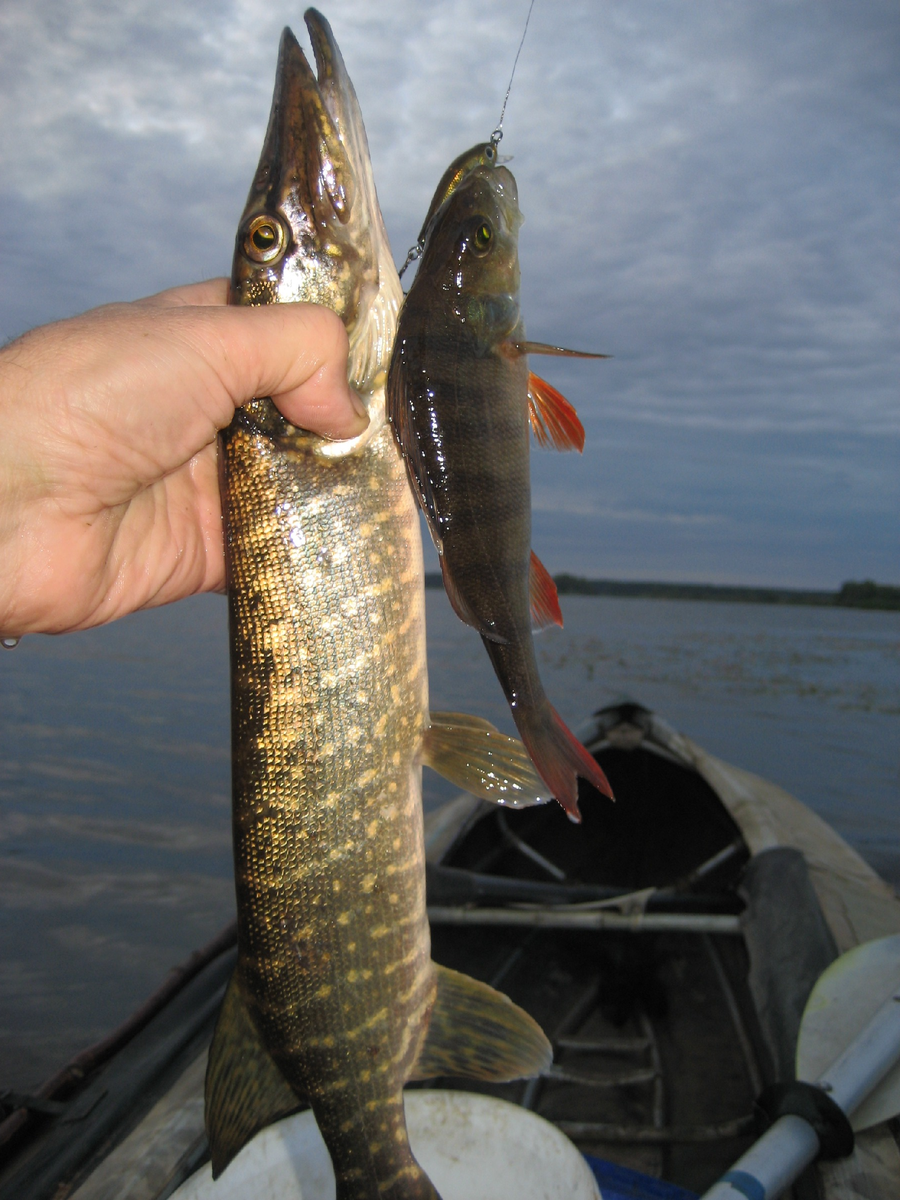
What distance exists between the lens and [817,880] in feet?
15.8

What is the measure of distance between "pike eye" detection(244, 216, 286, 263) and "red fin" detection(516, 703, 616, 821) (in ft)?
4.10

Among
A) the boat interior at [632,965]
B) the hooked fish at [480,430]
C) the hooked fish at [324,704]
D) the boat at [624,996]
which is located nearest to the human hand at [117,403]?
the hooked fish at [324,704]

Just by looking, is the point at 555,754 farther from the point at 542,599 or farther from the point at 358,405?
the point at 358,405

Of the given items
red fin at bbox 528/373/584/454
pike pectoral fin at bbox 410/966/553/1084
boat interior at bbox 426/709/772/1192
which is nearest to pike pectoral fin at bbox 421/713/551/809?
pike pectoral fin at bbox 410/966/553/1084

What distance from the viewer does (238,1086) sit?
1898 millimetres

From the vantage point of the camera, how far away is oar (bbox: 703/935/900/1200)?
241 cm

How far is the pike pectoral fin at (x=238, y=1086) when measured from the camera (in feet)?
6.08

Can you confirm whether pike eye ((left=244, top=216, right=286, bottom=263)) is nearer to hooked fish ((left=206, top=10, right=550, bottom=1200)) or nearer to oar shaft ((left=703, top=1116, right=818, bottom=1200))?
hooked fish ((left=206, top=10, right=550, bottom=1200))

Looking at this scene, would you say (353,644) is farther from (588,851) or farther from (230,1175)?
(588,851)

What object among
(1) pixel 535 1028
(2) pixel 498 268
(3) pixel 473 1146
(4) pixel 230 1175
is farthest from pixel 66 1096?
(2) pixel 498 268

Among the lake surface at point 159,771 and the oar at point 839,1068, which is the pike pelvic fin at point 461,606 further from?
the oar at point 839,1068

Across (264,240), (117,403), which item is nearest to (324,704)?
(117,403)

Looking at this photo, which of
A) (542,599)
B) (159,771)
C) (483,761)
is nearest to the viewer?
(542,599)

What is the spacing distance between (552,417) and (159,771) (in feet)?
37.6
